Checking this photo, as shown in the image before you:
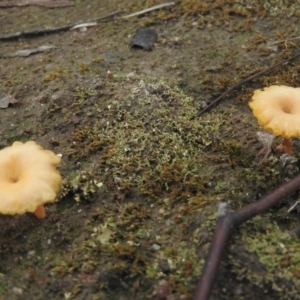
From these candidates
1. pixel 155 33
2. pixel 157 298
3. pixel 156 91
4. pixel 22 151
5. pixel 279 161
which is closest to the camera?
pixel 157 298

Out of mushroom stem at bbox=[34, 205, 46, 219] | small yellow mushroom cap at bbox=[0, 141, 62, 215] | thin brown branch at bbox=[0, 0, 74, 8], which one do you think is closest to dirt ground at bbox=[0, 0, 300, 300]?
mushroom stem at bbox=[34, 205, 46, 219]

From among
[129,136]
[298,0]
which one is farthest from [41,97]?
[298,0]

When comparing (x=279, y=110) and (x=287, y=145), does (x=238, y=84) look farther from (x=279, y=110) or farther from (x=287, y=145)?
(x=279, y=110)

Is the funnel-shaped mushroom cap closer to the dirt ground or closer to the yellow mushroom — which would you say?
the yellow mushroom

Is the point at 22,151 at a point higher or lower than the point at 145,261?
higher

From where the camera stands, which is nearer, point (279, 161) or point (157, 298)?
point (157, 298)

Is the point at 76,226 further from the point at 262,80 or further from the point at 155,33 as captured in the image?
the point at 155,33

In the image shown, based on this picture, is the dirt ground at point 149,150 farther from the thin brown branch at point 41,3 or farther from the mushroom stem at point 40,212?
the thin brown branch at point 41,3

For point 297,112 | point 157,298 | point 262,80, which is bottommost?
point 157,298

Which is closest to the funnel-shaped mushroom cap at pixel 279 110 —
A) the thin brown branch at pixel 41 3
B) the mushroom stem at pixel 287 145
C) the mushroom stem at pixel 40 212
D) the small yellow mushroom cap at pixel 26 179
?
the mushroom stem at pixel 287 145
